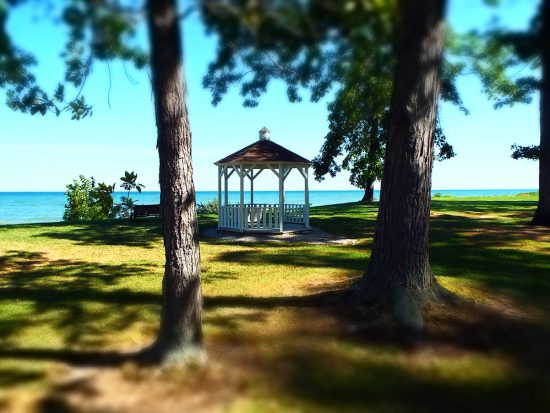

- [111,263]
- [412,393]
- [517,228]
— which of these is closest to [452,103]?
[517,228]

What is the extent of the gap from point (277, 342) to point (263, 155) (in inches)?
450

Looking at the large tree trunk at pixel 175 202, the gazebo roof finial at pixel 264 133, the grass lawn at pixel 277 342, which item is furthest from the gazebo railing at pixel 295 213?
the large tree trunk at pixel 175 202

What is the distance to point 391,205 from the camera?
21.6 feet

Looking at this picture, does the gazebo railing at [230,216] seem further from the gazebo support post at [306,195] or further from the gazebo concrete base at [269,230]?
the gazebo support post at [306,195]

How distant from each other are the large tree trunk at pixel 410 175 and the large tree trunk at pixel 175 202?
2979 mm

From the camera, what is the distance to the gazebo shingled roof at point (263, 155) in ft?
53.4

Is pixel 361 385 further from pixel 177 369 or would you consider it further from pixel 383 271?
pixel 383 271

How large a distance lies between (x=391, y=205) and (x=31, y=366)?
203 inches

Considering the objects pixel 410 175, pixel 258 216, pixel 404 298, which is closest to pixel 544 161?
pixel 258 216

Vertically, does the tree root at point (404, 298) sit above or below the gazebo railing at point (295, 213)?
below

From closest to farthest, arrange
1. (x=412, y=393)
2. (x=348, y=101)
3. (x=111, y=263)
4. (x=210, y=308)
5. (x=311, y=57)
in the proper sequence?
(x=412, y=393) < (x=210, y=308) < (x=311, y=57) < (x=111, y=263) < (x=348, y=101)

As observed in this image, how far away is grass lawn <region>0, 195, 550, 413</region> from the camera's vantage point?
4.20 meters

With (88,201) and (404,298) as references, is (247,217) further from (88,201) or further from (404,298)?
(88,201)

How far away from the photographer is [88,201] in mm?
28656
